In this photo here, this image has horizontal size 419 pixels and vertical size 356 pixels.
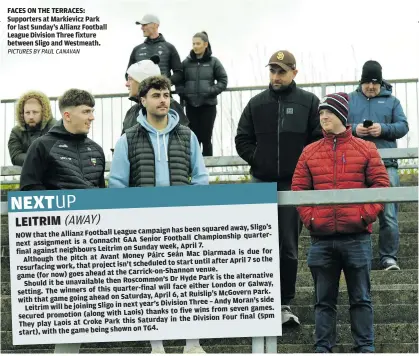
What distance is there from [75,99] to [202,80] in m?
4.05

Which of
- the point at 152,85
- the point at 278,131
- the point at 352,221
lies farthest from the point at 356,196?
the point at 278,131

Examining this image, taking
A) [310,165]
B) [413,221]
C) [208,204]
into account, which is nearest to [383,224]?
[413,221]

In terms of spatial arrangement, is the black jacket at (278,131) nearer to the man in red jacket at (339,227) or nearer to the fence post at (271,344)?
the man in red jacket at (339,227)

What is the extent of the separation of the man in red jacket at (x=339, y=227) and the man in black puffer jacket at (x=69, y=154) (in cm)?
121

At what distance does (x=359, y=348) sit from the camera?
8.09 metres

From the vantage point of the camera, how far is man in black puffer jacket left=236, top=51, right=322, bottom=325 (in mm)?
9469

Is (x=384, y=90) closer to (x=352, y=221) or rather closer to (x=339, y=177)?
(x=339, y=177)

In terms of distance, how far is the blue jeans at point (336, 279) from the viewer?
26.9ft

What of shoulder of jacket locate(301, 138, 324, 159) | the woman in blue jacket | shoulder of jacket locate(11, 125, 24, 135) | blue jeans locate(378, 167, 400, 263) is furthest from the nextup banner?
the woman in blue jacket

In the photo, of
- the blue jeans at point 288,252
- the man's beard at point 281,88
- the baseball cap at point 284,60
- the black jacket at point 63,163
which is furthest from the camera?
the man's beard at point 281,88

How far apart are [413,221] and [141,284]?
4.28 m

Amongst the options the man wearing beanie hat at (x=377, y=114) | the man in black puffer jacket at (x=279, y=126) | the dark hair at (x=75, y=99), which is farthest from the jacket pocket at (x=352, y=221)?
the man wearing beanie hat at (x=377, y=114)

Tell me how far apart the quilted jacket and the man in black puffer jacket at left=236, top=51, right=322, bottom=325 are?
3.17 ft

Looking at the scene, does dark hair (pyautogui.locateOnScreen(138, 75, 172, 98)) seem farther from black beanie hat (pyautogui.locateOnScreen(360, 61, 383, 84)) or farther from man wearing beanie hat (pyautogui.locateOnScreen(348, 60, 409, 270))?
black beanie hat (pyautogui.locateOnScreen(360, 61, 383, 84))
